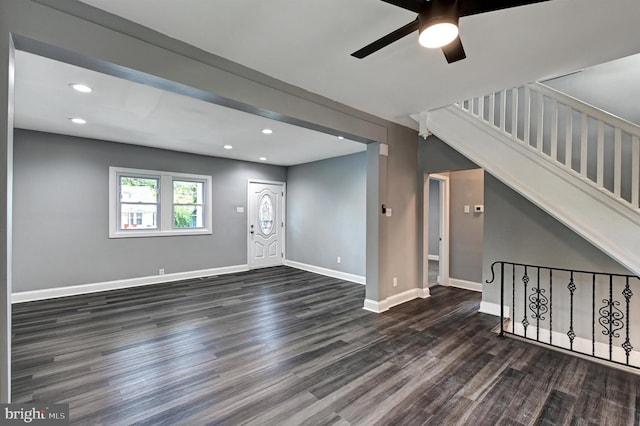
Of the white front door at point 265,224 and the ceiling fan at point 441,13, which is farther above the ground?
the ceiling fan at point 441,13

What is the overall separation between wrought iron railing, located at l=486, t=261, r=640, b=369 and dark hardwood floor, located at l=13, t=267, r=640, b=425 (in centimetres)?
42

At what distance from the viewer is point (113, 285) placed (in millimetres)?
5199

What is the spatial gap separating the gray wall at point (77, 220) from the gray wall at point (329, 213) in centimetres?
229

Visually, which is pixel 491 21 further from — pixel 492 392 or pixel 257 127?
pixel 257 127

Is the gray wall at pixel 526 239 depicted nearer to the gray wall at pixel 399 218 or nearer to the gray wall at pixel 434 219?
the gray wall at pixel 399 218

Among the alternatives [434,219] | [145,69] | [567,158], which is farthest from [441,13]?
[434,219]

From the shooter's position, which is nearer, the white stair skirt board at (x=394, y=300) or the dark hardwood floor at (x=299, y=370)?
the dark hardwood floor at (x=299, y=370)

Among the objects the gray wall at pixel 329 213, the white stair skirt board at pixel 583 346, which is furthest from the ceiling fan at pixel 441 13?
the gray wall at pixel 329 213

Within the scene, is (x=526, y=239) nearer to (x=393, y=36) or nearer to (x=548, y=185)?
(x=548, y=185)

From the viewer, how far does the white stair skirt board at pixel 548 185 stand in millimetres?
2598

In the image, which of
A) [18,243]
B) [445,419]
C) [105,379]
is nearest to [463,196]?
[445,419]

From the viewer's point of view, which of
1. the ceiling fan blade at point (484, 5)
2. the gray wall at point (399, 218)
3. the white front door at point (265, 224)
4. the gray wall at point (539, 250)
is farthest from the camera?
the white front door at point (265, 224)

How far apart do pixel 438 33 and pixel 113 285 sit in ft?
20.3

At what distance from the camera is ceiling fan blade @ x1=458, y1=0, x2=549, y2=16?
148 centimetres
